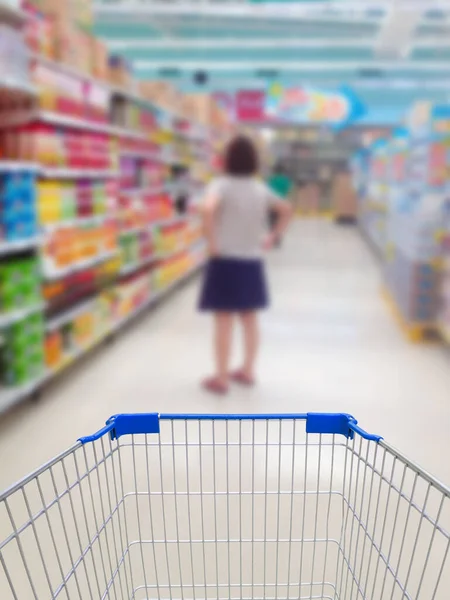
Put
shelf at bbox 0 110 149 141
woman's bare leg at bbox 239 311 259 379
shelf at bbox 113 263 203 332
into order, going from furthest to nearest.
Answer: shelf at bbox 113 263 203 332
woman's bare leg at bbox 239 311 259 379
shelf at bbox 0 110 149 141


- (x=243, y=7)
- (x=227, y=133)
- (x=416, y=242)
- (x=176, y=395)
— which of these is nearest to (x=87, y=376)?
(x=176, y=395)

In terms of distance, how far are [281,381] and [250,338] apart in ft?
1.29

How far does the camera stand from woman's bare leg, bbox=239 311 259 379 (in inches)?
152

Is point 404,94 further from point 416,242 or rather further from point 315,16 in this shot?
point 416,242

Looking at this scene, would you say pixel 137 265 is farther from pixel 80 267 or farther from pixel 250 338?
pixel 250 338

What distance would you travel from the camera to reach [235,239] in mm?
3607

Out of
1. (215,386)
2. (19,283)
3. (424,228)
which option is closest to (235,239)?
(215,386)

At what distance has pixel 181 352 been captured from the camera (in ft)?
15.4

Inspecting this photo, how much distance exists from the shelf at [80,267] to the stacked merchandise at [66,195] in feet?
0.05

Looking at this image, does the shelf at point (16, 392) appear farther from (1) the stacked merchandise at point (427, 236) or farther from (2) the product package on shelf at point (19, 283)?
(1) the stacked merchandise at point (427, 236)

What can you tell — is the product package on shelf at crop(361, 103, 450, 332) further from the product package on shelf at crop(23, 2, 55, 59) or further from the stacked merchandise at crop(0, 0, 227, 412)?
the product package on shelf at crop(23, 2, 55, 59)

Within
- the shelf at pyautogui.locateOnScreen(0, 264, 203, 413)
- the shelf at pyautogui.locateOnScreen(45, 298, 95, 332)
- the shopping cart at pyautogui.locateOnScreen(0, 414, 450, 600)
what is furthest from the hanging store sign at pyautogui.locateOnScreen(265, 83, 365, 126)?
the shopping cart at pyautogui.locateOnScreen(0, 414, 450, 600)

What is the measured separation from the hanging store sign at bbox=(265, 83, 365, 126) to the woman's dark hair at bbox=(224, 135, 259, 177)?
10.2m

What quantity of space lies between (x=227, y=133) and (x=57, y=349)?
9.05 meters
